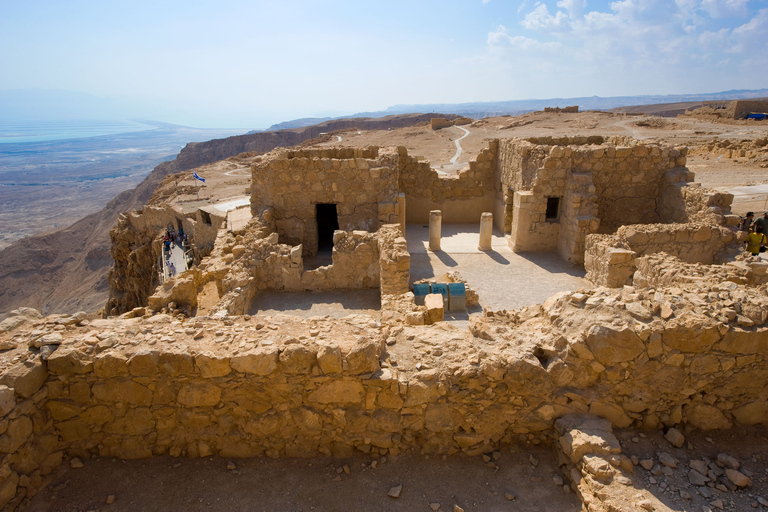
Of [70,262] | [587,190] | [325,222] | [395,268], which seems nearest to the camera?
[395,268]

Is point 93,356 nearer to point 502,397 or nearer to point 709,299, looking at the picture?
point 502,397

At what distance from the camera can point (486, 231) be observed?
1220cm

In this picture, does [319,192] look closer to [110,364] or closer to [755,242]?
[110,364]

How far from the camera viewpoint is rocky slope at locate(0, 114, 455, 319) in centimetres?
3469

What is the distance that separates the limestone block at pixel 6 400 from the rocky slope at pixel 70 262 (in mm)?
30571

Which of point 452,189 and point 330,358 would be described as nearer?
point 330,358

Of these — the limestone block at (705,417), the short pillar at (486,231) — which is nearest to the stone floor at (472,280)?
the short pillar at (486,231)

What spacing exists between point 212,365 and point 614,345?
3.67m

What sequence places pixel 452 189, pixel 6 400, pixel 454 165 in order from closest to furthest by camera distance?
1. pixel 6 400
2. pixel 452 189
3. pixel 454 165

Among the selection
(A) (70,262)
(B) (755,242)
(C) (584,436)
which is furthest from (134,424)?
(A) (70,262)

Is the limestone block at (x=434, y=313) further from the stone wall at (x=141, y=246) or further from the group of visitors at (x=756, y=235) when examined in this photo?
A: the stone wall at (x=141, y=246)

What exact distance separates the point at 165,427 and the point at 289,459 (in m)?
1.24

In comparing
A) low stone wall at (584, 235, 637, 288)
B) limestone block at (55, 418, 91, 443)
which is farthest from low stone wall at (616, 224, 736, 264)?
limestone block at (55, 418, 91, 443)

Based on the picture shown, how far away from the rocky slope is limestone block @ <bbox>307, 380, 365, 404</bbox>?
31.7m
